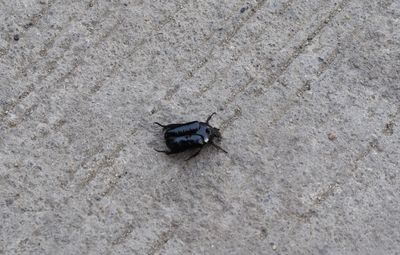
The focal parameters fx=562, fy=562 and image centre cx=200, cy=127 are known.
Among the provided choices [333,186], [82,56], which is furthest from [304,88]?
[82,56]

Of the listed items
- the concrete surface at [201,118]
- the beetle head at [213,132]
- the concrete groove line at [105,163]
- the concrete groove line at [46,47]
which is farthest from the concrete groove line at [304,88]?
the concrete groove line at [46,47]

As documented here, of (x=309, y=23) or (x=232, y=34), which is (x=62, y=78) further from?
(x=309, y=23)

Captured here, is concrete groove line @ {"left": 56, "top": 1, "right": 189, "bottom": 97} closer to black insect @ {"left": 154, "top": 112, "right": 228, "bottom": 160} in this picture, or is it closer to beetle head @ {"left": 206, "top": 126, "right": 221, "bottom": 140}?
black insect @ {"left": 154, "top": 112, "right": 228, "bottom": 160}

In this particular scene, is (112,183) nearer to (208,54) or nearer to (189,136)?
(189,136)

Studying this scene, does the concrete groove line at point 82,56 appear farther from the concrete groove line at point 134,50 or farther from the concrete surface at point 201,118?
the concrete groove line at point 134,50

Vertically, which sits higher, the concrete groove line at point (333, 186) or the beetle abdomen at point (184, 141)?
the beetle abdomen at point (184, 141)

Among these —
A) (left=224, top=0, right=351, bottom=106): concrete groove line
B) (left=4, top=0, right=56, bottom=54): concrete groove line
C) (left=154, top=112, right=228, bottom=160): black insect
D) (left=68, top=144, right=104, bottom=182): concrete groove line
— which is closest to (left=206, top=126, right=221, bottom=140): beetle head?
(left=154, top=112, right=228, bottom=160): black insect

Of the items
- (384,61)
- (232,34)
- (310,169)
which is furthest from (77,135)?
(384,61)

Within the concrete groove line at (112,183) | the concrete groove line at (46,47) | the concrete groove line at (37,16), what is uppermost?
the concrete groove line at (37,16)
